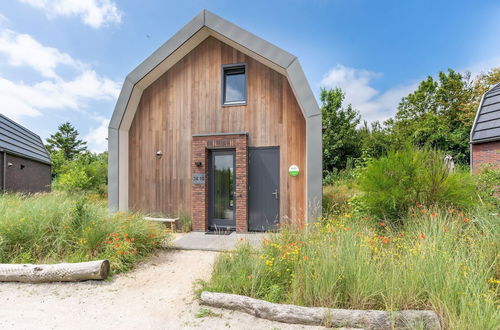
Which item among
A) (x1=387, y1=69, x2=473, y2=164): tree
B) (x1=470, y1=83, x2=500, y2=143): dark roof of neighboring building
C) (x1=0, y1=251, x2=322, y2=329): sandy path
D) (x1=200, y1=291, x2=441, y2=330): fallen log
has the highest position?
(x1=387, y1=69, x2=473, y2=164): tree

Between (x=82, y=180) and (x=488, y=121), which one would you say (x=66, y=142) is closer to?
(x=82, y=180)

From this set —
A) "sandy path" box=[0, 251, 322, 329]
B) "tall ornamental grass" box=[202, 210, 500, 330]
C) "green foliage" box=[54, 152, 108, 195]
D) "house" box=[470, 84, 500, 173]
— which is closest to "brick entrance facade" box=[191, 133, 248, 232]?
"sandy path" box=[0, 251, 322, 329]

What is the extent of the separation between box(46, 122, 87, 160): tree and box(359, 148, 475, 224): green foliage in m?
44.7

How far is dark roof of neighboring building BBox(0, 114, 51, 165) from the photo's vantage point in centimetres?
1294

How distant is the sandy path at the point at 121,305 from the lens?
2857 mm

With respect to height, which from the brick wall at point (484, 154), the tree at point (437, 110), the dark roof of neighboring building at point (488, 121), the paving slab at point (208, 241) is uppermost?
the tree at point (437, 110)

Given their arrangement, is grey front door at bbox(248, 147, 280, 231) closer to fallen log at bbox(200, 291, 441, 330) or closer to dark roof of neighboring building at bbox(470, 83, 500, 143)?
fallen log at bbox(200, 291, 441, 330)

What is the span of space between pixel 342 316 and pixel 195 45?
793cm

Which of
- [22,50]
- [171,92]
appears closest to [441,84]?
[171,92]

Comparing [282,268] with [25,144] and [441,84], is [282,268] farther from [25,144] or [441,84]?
[441,84]

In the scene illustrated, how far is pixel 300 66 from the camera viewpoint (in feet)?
21.0

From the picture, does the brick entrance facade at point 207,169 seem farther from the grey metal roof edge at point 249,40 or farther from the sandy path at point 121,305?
the sandy path at point 121,305

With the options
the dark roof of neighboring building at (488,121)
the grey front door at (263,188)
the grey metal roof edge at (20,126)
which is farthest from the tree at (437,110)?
the grey metal roof edge at (20,126)

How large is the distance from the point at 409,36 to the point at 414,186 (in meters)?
7.37
